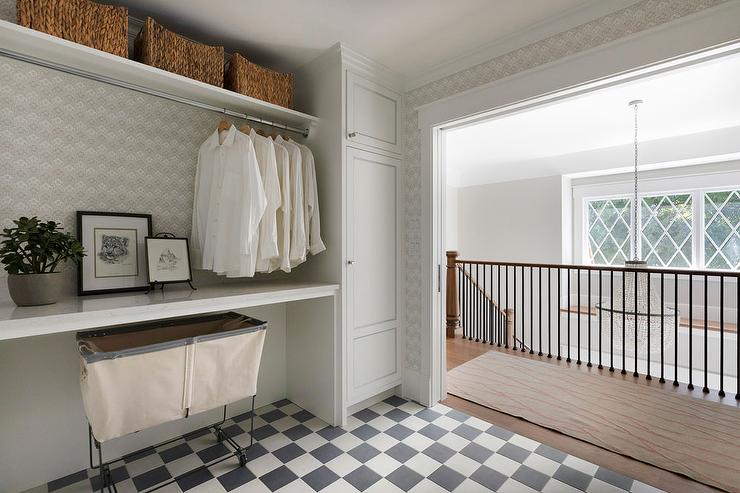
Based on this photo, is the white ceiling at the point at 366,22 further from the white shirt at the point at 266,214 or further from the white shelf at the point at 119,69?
the white shirt at the point at 266,214

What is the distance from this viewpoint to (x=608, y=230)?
5691mm

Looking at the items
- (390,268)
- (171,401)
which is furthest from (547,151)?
(171,401)

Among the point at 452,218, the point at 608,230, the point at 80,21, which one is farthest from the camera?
the point at 452,218

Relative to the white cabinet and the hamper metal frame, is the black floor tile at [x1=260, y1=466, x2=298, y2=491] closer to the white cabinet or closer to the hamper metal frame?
the hamper metal frame

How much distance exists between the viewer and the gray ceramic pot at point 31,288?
1507 millimetres

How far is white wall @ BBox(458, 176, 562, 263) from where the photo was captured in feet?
19.4

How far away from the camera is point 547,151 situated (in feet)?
18.0

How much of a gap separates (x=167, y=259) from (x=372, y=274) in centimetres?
132

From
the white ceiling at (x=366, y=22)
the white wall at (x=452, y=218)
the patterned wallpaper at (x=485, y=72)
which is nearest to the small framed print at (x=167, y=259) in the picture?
the white ceiling at (x=366, y=22)

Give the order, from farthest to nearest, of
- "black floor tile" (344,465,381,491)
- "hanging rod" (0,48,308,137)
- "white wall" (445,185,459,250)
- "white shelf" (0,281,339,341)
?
"white wall" (445,185,459,250)
"black floor tile" (344,465,381,491)
"hanging rod" (0,48,308,137)
"white shelf" (0,281,339,341)

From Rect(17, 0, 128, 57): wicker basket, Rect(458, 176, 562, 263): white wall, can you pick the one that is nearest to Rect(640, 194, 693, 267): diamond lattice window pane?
Rect(458, 176, 562, 263): white wall

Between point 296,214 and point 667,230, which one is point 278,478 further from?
point 667,230

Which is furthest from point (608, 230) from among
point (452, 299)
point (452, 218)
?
point (452, 299)

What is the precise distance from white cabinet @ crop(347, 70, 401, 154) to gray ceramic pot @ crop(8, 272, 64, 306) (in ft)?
5.79
